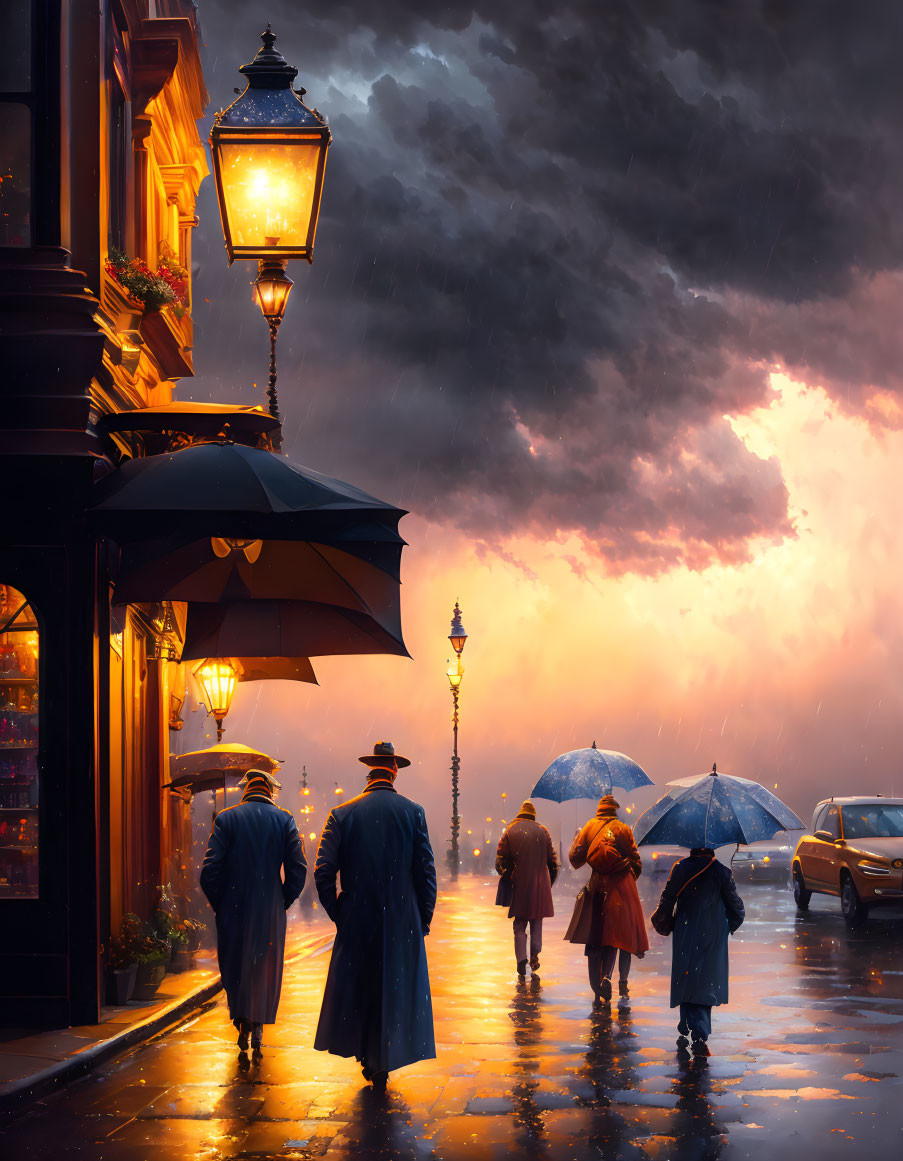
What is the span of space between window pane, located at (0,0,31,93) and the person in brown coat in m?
8.99

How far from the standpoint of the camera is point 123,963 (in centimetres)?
1346

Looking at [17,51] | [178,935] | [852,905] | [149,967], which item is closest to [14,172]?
[17,51]

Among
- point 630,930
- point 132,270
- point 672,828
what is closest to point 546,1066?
point 672,828

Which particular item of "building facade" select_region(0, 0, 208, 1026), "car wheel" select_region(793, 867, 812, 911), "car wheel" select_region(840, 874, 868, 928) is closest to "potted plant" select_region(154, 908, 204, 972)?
"building facade" select_region(0, 0, 208, 1026)

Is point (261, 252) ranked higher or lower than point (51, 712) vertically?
higher

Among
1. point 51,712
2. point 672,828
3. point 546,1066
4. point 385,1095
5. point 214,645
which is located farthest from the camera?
point 214,645

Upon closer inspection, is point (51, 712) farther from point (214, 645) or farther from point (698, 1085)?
point (698, 1085)

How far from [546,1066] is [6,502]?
6.43 m

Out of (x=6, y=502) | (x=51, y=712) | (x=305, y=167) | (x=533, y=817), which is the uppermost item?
(x=305, y=167)

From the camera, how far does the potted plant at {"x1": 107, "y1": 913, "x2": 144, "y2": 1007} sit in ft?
43.9

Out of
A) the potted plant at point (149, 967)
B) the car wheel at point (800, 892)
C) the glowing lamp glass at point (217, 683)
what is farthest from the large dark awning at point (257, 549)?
the car wheel at point (800, 892)

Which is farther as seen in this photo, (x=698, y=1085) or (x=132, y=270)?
(x=132, y=270)

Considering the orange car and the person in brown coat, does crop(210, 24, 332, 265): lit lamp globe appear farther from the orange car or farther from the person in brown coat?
the orange car

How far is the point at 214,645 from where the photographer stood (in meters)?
16.2
